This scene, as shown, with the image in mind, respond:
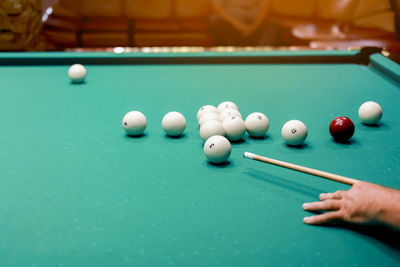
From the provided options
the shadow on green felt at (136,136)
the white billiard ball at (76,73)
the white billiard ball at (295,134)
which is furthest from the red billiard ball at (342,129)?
the white billiard ball at (76,73)

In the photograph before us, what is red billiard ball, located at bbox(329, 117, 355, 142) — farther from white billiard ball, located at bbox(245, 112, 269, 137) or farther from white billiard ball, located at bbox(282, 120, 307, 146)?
white billiard ball, located at bbox(245, 112, 269, 137)

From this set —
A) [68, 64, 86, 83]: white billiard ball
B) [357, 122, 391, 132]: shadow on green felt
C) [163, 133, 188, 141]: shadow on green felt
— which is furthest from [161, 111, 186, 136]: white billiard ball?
[68, 64, 86, 83]: white billiard ball

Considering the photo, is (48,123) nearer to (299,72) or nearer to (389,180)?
(389,180)

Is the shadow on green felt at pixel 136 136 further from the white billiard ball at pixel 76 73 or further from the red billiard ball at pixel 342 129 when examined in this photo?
the white billiard ball at pixel 76 73

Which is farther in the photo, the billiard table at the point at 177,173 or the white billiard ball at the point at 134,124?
the white billiard ball at the point at 134,124

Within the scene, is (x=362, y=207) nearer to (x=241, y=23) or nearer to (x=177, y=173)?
(x=177, y=173)

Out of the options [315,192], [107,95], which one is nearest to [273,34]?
[107,95]

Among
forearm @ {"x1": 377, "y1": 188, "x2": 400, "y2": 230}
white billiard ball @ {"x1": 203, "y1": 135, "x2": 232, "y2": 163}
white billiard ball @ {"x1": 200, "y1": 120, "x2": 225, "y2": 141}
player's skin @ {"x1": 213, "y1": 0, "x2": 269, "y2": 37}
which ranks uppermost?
player's skin @ {"x1": 213, "y1": 0, "x2": 269, "y2": 37}

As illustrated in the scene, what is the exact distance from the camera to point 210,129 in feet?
4.83

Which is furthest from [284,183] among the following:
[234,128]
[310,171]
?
[234,128]

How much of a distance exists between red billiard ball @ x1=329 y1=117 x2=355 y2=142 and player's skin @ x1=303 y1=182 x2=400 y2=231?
0.53 meters

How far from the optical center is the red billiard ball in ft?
4.96

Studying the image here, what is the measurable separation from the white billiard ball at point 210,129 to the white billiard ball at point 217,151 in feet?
0.44

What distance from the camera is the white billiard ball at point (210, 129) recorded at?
1.47 meters
